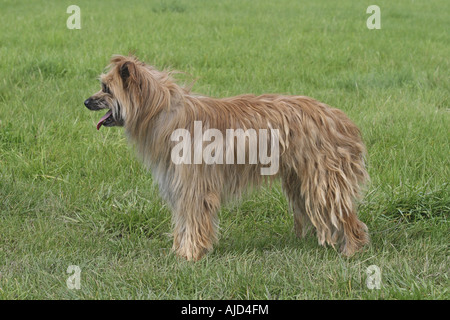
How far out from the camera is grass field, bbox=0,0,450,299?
3857 mm

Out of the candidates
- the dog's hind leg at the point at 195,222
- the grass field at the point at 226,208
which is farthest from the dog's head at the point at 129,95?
the grass field at the point at 226,208

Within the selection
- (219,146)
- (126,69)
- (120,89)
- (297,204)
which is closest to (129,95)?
(120,89)

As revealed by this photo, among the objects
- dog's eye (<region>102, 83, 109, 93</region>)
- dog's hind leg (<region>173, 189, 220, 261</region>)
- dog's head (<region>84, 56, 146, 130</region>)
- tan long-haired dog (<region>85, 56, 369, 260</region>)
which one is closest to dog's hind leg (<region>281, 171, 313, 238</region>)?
tan long-haired dog (<region>85, 56, 369, 260</region>)

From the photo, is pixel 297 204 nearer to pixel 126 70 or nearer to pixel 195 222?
pixel 195 222

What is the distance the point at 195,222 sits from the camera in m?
4.04

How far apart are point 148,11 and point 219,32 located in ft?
9.46

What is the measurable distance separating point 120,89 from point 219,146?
751mm

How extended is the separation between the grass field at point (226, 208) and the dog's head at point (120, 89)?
1079 mm

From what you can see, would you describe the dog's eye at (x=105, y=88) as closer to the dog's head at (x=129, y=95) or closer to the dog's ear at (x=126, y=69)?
the dog's head at (x=129, y=95)

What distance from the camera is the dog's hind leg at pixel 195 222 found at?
159 inches

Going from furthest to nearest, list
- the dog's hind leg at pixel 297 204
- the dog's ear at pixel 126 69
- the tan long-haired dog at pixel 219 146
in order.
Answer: the dog's hind leg at pixel 297 204 < the tan long-haired dog at pixel 219 146 < the dog's ear at pixel 126 69

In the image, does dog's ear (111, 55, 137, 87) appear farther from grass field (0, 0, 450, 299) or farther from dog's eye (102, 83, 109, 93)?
grass field (0, 0, 450, 299)

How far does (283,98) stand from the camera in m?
4.22

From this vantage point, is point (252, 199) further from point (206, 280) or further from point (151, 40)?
point (151, 40)
